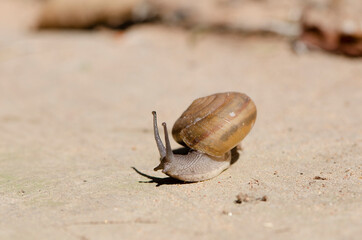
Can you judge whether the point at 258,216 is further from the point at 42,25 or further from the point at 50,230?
the point at 42,25

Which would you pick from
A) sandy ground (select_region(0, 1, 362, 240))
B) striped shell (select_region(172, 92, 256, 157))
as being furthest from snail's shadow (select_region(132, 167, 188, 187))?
striped shell (select_region(172, 92, 256, 157))

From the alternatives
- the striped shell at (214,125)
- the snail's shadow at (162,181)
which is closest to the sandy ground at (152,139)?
the snail's shadow at (162,181)

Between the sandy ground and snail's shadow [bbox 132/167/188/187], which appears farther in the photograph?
snail's shadow [bbox 132/167/188/187]

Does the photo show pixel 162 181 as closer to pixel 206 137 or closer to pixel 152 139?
pixel 206 137

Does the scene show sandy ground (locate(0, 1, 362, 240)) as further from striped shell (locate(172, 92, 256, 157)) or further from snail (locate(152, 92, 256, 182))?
striped shell (locate(172, 92, 256, 157))

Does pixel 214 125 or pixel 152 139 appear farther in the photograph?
pixel 152 139

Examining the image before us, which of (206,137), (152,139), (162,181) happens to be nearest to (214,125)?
(206,137)

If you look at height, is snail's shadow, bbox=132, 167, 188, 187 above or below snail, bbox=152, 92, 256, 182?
below

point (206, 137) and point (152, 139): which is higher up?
point (206, 137)
